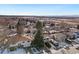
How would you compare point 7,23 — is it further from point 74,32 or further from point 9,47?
point 74,32

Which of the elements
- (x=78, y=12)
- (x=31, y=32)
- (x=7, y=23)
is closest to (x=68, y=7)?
(x=78, y=12)

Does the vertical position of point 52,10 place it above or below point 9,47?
above

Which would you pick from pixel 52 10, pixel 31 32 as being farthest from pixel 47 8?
pixel 31 32

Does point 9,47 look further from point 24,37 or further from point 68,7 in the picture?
point 68,7
